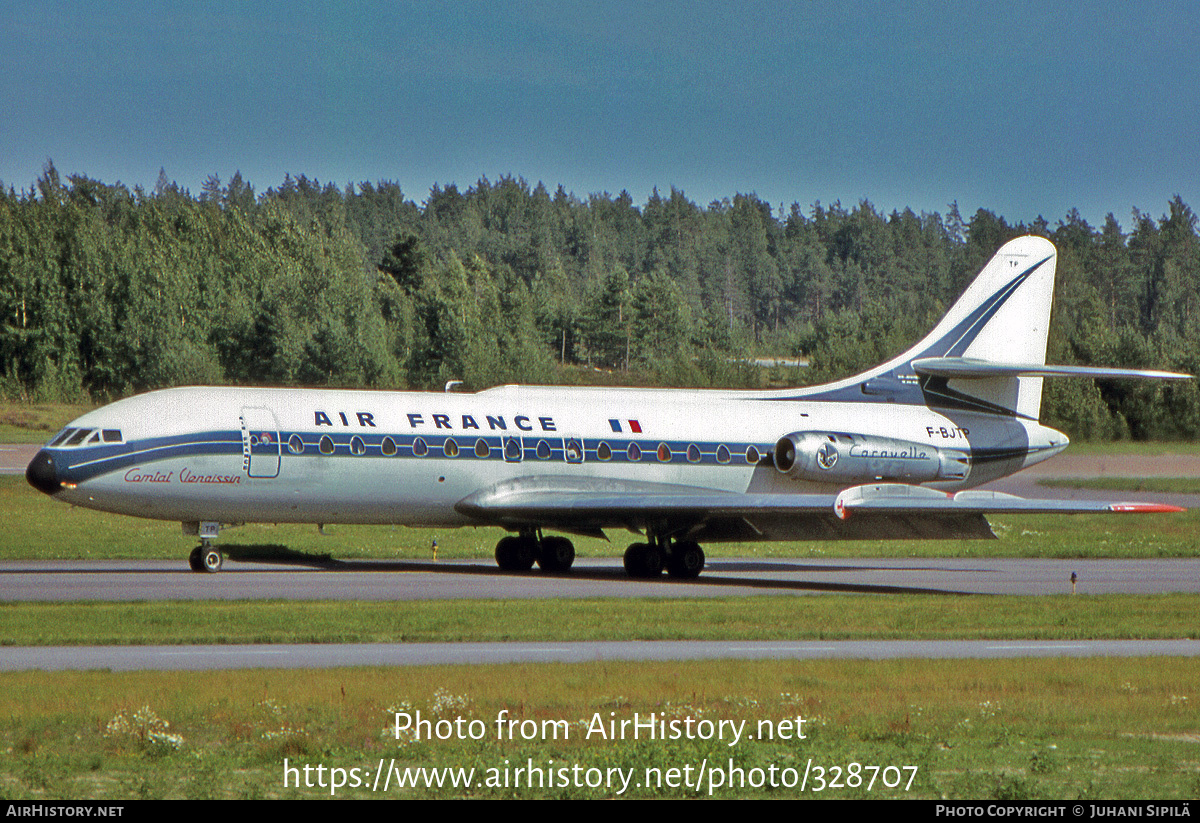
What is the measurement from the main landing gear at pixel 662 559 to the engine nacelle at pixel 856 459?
337cm

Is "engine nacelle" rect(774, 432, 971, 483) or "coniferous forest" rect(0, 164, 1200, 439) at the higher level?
"coniferous forest" rect(0, 164, 1200, 439)

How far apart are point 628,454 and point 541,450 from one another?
2.07m

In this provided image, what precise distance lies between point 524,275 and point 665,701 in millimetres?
163404

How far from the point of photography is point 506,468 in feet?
98.4

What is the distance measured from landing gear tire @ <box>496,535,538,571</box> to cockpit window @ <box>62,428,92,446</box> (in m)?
8.99

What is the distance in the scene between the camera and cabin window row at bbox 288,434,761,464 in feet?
93.6

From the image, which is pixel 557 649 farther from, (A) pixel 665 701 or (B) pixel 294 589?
(B) pixel 294 589

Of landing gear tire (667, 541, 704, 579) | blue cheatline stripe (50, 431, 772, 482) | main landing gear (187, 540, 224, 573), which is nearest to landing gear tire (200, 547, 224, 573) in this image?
main landing gear (187, 540, 224, 573)

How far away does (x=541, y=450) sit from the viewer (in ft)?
99.8

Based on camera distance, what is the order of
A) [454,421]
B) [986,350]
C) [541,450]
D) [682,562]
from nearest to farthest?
[454,421] → [682,562] → [541,450] → [986,350]

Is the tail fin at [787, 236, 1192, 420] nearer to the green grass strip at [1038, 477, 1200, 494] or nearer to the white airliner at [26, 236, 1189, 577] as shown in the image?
the white airliner at [26, 236, 1189, 577]

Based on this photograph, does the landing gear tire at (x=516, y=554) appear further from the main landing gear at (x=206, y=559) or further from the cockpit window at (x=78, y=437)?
the cockpit window at (x=78, y=437)

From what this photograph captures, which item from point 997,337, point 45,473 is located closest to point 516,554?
point 45,473

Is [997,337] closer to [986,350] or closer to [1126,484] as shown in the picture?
[986,350]
